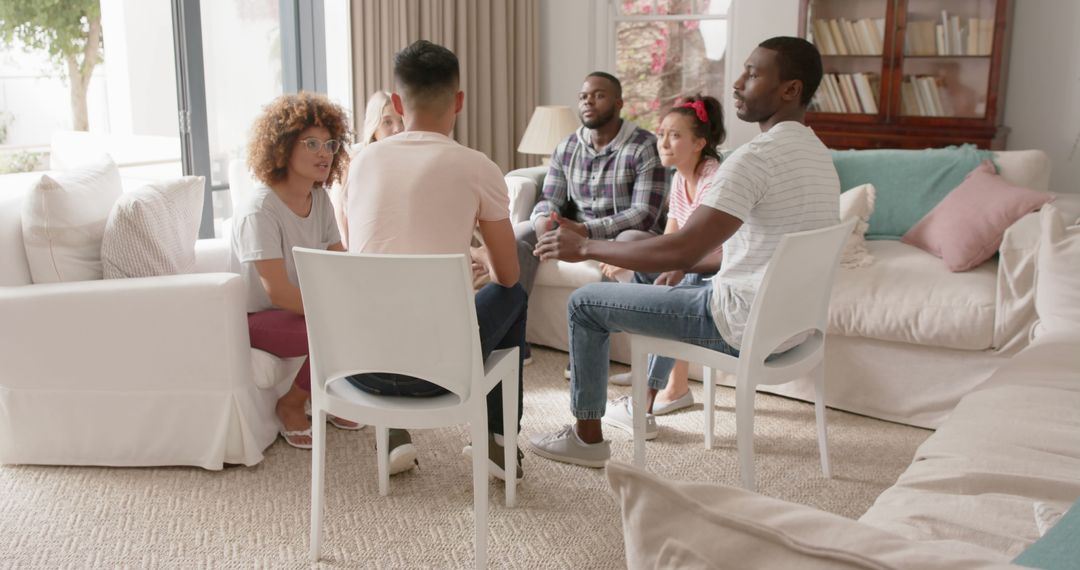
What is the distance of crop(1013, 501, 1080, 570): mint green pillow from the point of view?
3.15 ft

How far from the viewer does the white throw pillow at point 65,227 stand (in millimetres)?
2658

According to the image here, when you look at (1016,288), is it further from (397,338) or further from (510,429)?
(397,338)

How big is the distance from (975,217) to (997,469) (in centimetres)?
181

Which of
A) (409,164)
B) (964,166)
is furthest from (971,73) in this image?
(409,164)

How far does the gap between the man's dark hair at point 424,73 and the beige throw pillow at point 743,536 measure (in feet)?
5.30

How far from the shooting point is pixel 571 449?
279cm

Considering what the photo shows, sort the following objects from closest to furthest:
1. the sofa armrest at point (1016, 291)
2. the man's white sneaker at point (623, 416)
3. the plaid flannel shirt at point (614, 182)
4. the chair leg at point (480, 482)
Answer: the chair leg at point (480, 482) → the sofa armrest at point (1016, 291) → the man's white sneaker at point (623, 416) → the plaid flannel shirt at point (614, 182)

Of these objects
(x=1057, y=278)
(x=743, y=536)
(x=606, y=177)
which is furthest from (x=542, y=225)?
(x=743, y=536)

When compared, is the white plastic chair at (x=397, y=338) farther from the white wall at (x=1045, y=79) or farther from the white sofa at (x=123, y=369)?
the white wall at (x=1045, y=79)

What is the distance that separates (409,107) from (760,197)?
2.77 ft

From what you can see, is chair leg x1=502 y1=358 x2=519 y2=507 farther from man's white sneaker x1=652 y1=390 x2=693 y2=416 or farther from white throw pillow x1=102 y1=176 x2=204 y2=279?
white throw pillow x1=102 y1=176 x2=204 y2=279

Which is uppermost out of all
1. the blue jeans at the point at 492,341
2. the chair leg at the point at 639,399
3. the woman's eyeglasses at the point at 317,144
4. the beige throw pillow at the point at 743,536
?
the woman's eyeglasses at the point at 317,144

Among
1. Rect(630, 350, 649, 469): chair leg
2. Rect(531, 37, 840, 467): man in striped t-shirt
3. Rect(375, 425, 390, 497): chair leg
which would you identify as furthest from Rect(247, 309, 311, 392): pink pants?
Rect(630, 350, 649, 469): chair leg

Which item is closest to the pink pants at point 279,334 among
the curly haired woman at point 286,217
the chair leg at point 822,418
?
the curly haired woman at point 286,217
